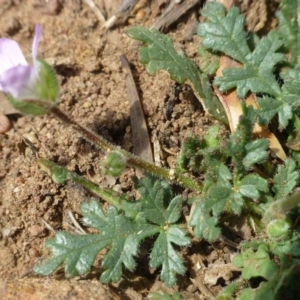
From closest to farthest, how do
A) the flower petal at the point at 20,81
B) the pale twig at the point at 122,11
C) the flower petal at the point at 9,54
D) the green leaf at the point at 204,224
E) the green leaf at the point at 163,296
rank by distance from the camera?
the flower petal at the point at 20,81, the flower petal at the point at 9,54, the green leaf at the point at 204,224, the green leaf at the point at 163,296, the pale twig at the point at 122,11

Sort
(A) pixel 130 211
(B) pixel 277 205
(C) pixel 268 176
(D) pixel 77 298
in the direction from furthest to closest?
1. (C) pixel 268 176
2. (A) pixel 130 211
3. (D) pixel 77 298
4. (B) pixel 277 205

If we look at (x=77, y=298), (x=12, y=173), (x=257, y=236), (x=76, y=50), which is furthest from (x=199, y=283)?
(x=76, y=50)

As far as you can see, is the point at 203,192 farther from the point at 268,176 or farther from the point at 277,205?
the point at 277,205

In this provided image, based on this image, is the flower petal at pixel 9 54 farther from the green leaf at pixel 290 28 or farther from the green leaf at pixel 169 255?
the green leaf at pixel 290 28

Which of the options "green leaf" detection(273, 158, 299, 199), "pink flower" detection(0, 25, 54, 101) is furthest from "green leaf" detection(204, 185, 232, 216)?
"pink flower" detection(0, 25, 54, 101)

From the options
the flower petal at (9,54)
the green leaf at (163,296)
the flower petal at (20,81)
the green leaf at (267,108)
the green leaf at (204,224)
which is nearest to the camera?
the flower petal at (20,81)

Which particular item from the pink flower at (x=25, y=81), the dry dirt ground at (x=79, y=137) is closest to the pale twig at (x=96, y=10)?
the dry dirt ground at (x=79, y=137)
